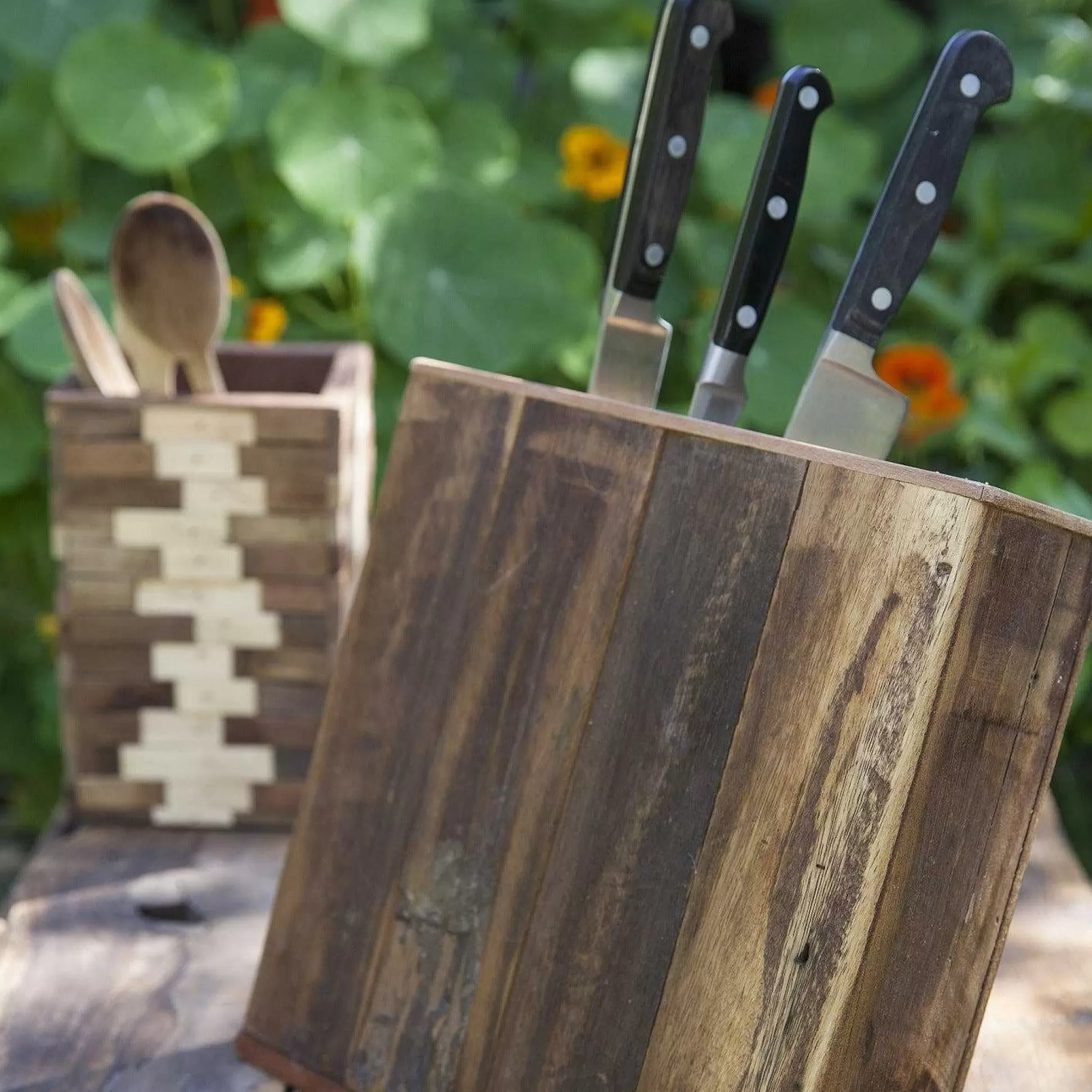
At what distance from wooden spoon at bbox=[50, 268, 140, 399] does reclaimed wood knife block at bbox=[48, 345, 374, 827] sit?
0.02m

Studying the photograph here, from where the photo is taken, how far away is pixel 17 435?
1.44 m

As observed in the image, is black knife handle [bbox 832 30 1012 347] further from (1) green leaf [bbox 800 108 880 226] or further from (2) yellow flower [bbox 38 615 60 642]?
(2) yellow flower [bbox 38 615 60 642]

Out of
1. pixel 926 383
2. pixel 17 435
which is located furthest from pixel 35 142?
pixel 926 383

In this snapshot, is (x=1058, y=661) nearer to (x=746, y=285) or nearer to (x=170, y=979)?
(x=746, y=285)

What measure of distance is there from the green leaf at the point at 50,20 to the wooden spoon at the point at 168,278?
732 millimetres

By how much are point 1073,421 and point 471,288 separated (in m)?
0.67

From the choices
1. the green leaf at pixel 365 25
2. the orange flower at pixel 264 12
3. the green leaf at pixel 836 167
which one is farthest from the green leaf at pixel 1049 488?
the orange flower at pixel 264 12

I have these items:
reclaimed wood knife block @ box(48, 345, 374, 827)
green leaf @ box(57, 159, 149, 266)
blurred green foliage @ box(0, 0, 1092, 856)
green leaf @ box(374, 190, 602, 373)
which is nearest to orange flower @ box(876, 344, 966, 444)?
blurred green foliage @ box(0, 0, 1092, 856)

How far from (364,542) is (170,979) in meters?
0.34

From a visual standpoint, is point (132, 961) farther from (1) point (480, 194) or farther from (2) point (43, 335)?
(1) point (480, 194)

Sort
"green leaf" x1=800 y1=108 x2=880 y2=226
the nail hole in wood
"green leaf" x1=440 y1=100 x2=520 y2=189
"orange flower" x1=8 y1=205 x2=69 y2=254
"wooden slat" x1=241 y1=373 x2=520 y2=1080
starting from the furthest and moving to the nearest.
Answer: "orange flower" x1=8 y1=205 x2=69 y2=254 < "green leaf" x1=440 y1=100 x2=520 y2=189 < "green leaf" x1=800 y1=108 x2=880 y2=226 < the nail hole in wood < "wooden slat" x1=241 y1=373 x2=520 y2=1080

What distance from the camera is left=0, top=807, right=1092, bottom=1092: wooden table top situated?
581mm

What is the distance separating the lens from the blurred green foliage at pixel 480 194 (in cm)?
128

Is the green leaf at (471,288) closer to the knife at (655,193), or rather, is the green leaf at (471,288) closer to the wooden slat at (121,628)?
the wooden slat at (121,628)
